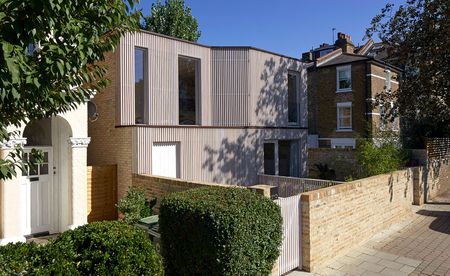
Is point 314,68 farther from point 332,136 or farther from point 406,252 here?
point 406,252

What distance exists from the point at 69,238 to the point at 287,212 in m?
3.98

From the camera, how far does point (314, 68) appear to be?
27625mm

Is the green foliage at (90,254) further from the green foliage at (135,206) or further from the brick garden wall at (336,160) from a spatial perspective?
the brick garden wall at (336,160)

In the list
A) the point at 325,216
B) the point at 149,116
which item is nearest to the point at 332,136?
the point at 149,116

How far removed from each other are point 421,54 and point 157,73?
1054 centimetres

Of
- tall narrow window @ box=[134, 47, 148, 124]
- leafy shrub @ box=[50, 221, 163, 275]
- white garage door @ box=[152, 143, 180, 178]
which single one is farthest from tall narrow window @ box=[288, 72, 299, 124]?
leafy shrub @ box=[50, 221, 163, 275]

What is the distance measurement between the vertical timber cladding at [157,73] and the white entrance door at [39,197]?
2693mm

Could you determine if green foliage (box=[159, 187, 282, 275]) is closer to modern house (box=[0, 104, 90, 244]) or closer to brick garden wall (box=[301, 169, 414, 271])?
brick garden wall (box=[301, 169, 414, 271])

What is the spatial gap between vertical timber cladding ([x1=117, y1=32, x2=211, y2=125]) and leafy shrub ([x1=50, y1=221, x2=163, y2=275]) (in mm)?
7257

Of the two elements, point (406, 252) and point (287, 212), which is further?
point (406, 252)

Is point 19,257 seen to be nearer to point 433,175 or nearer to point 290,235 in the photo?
point 290,235

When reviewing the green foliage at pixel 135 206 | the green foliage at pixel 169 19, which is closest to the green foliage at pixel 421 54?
the green foliage at pixel 135 206

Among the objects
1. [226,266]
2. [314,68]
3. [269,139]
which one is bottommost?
[226,266]

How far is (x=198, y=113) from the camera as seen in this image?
1344cm
